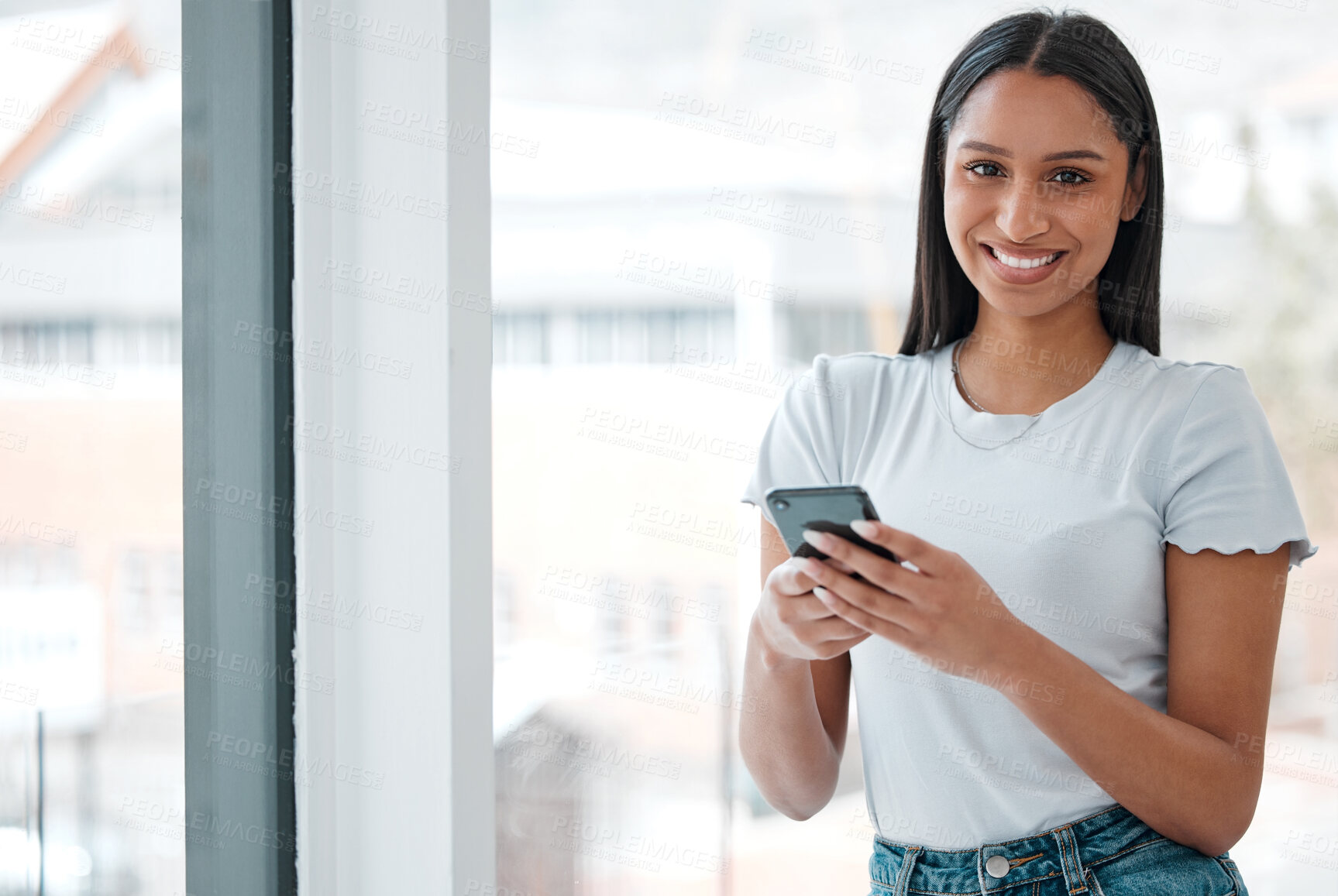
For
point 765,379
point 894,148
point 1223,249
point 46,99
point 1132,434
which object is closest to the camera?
point 46,99

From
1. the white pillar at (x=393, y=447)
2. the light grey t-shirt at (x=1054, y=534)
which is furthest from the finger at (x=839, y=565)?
the white pillar at (x=393, y=447)

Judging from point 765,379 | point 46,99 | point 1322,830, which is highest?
point 46,99

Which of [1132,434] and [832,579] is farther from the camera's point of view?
[1132,434]

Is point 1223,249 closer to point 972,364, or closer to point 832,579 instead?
point 972,364

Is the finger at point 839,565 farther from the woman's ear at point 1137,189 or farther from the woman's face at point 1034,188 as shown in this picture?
the woman's ear at point 1137,189

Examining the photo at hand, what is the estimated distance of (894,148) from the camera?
8.26ft

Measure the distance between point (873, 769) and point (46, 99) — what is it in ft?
2.68

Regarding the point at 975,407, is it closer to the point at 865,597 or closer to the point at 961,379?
the point at 961,379

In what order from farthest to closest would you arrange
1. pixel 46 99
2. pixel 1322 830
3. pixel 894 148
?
pixel 894 148, pixel 1322 830, pixel 46 99

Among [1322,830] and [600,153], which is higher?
[600,153]

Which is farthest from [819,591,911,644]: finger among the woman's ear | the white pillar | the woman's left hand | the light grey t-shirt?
the woman's ear

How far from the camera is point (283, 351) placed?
2.80 ft

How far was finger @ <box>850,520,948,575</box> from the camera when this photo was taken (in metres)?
0.61

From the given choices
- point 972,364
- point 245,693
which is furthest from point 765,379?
point 245,693
